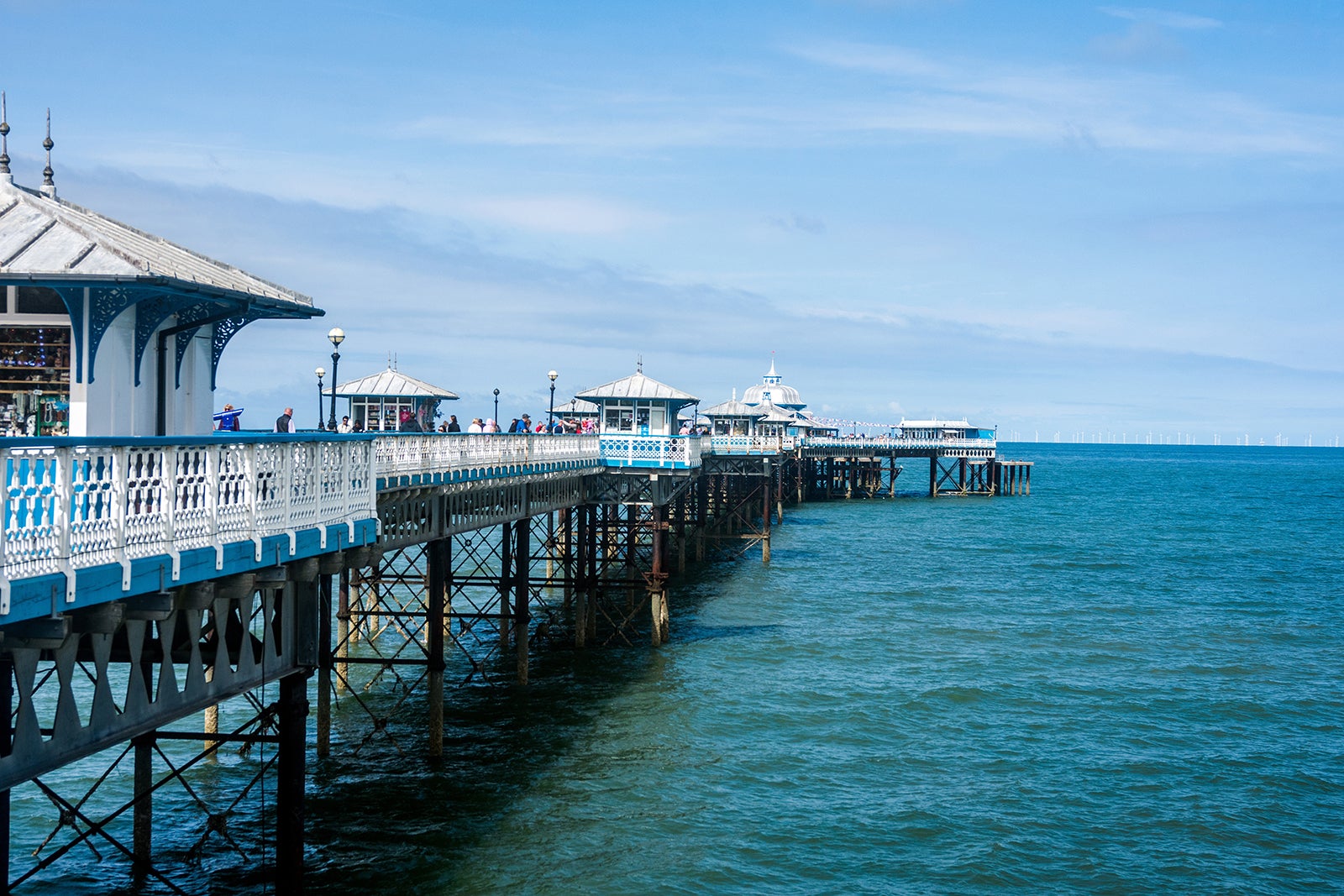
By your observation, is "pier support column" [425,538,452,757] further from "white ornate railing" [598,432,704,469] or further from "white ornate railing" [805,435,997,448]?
"white ornate railing" [805,435,997,448]

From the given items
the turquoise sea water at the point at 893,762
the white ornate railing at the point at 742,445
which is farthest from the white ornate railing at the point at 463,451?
the white ornate railing at the point at 742,445

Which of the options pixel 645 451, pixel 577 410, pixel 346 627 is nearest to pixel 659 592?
pixel 645 451

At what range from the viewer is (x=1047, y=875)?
17.0 m

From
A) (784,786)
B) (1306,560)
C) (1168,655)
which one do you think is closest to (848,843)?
(784,786)

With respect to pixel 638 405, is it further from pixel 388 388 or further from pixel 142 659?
pixel 142 659

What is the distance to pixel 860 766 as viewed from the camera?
2178cm

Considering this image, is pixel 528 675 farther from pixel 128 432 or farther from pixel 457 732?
pixel 128 432

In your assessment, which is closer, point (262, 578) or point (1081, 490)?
point (262, 578)

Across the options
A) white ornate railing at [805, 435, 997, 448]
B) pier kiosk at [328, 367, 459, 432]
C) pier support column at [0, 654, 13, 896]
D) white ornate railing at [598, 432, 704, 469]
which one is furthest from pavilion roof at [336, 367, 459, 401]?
white ornate railing at [805, 435, 997, 448]

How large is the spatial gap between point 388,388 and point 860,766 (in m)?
22.5

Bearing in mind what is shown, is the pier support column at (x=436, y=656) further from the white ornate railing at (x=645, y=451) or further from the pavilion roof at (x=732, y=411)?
the pavilion roof at (x=732, y=411)

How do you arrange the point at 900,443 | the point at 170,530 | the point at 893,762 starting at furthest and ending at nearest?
1. the point at 900,443
2. the point at 893,762
3. the point at 170,530

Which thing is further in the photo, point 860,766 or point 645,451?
point 645,451

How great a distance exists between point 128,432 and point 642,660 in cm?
1769
